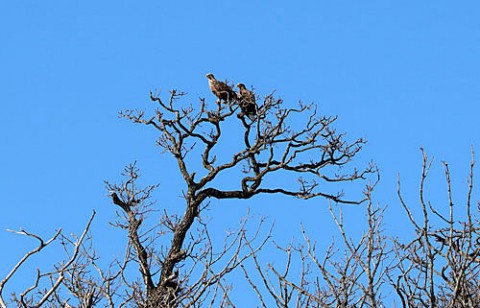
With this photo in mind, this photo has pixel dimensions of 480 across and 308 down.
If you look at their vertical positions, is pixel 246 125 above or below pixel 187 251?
above

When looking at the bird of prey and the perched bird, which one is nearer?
the perched bird

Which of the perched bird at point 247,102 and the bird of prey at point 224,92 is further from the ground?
the bird of prey at point 224,92

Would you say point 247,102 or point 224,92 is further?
point 224,92

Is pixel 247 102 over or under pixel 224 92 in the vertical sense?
under

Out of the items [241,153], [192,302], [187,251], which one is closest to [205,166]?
[241,153]

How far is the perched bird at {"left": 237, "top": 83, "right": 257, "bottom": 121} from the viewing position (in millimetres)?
11422

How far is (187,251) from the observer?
35.3ft

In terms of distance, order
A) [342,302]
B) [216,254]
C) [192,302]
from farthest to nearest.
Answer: [216,254] < [192,302] < [342,302]

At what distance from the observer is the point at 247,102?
11.4m

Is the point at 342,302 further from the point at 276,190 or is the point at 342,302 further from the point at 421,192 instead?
the point at 276,190

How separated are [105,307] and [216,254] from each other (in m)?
1.62

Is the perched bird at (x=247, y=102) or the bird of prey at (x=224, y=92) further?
the bird of prey at (x=224, y=92)

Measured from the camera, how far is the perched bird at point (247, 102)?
11422 mm

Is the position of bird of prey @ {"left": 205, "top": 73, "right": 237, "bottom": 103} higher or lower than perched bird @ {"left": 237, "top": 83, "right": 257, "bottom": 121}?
higher
